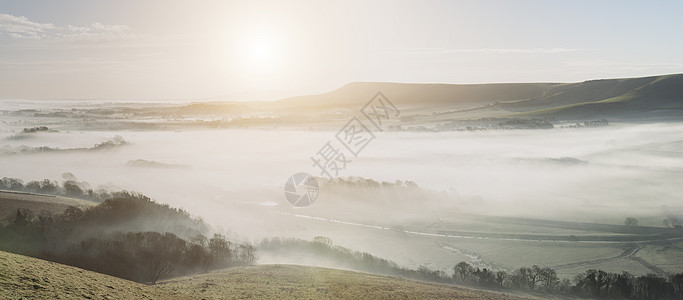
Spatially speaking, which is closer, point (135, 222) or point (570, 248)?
point (135, 222)

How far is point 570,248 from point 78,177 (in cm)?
13392

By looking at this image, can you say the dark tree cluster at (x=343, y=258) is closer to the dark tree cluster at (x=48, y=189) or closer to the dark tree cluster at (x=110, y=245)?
the dark tree cluster at (x=110, y=245)

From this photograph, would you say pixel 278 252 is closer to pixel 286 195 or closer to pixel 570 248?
pixel 570 248

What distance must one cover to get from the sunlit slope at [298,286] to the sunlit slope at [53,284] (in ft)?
37.0

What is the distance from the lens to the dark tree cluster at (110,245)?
45969mm

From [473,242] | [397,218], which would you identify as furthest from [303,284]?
[397,218]

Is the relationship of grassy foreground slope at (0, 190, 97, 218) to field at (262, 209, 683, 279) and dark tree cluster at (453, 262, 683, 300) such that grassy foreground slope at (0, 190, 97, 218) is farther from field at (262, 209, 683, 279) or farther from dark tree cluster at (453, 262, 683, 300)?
dark tree cluster at (453, 262, 683, 300)

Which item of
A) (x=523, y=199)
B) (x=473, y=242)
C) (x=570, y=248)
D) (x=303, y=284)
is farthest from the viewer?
(x=523, y=199)

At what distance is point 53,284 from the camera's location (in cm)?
1859

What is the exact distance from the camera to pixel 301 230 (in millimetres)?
118688

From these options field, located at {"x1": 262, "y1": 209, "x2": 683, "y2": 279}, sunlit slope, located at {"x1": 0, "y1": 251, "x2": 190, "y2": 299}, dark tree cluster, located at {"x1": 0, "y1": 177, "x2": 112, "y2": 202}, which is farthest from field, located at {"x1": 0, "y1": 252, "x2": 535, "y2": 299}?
dark tree cluster, located at {"x1": 0, "y1": 177, "x2": 112, "y2": 202}

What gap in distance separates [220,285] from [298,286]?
642 cm

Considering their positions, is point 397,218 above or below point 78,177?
below

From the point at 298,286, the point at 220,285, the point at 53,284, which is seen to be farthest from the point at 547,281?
the point at 53,284
